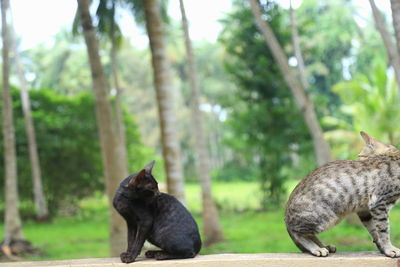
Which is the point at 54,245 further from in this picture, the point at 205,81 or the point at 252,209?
the point at 205,81

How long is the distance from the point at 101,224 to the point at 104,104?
9.80 m

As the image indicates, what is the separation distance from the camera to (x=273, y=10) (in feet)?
58.1

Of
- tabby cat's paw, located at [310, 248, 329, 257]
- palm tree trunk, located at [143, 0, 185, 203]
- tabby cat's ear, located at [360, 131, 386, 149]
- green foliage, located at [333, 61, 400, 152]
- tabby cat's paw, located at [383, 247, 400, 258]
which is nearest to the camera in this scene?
tabby cat's paw, located at [383, 247, 400, 258]

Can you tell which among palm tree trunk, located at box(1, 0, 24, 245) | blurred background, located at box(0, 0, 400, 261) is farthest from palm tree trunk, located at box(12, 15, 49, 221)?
palm tree trunk, located at box(1, 0, 24, 245)

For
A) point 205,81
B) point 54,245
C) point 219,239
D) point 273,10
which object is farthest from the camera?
point 205,81

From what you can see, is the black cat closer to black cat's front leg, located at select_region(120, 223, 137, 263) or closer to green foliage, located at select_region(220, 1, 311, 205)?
black cat's front leg, located at select_region(120, 223, 137, 263)

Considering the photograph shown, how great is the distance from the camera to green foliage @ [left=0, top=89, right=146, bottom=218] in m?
21.2

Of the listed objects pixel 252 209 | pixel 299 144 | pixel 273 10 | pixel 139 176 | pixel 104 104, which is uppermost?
pixel 273 10

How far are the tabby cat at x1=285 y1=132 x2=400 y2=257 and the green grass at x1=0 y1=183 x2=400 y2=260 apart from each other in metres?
4.53

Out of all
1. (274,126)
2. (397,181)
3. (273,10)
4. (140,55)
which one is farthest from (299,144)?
(140,55)

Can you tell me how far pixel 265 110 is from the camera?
19281 mm

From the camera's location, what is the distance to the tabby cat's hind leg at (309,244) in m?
3.49

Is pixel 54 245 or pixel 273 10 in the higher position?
pixel 273 10

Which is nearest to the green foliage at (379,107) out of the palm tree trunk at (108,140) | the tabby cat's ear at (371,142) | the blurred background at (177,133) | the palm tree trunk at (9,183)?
the blurred background at (177,133)
